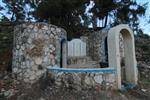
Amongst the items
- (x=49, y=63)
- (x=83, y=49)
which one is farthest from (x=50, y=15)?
(x=49, y=63)

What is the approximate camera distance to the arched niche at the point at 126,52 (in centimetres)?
626

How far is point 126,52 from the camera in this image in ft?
24.4

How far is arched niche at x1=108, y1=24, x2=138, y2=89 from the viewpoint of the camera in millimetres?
6262

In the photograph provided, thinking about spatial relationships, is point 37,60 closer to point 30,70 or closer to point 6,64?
point 30,70

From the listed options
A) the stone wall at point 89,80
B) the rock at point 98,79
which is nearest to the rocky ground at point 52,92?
the stone wall at point 89,80

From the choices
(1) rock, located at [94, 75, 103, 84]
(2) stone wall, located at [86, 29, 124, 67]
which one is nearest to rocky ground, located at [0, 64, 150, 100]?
(1) rock, located at [94, 75, 103, 84]

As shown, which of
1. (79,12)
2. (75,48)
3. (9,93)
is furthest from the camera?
(79,12)

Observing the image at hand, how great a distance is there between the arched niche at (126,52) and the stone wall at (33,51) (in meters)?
2.64

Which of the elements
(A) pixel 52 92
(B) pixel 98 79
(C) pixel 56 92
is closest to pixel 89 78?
(B) pixel 98 79

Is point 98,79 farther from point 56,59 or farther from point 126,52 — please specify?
point 56,59

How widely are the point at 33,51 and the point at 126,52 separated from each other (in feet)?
13.9

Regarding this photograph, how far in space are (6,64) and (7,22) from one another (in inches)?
260

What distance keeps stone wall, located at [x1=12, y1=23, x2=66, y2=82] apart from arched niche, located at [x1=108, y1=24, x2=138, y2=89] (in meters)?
2.64

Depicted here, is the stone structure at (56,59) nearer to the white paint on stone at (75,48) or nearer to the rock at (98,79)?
the rock at (98,79)
